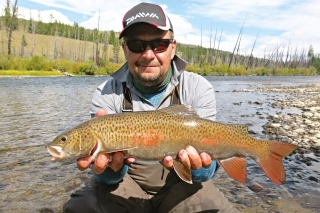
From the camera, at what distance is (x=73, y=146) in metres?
2.56

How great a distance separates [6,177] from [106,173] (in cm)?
317

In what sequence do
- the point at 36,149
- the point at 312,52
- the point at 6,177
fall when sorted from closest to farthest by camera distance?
the point at 6,177 → the point at 36,149 → the point at 312,52

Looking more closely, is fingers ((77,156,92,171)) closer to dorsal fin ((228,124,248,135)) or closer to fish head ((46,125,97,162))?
fish head ((46,125,97,162))

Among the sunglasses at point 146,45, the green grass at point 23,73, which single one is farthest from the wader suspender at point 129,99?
the green grass at point 23,73

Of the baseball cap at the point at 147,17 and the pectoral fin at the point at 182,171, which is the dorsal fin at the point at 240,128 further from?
the baseball cap at the point at 147,17

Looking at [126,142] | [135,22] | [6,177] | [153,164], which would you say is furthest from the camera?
[6,177]

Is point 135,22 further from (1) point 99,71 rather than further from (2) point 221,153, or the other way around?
(1) point 99,71

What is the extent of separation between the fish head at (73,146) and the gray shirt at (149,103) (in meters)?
0.70

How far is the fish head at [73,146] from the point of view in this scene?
2553 millimetres

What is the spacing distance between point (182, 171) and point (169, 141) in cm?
27

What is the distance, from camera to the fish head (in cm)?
255

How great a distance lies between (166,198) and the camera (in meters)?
3.18

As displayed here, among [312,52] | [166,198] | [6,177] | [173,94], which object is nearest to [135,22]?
[173,94]

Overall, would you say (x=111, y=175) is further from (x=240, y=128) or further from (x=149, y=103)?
(x=240, y=128)
